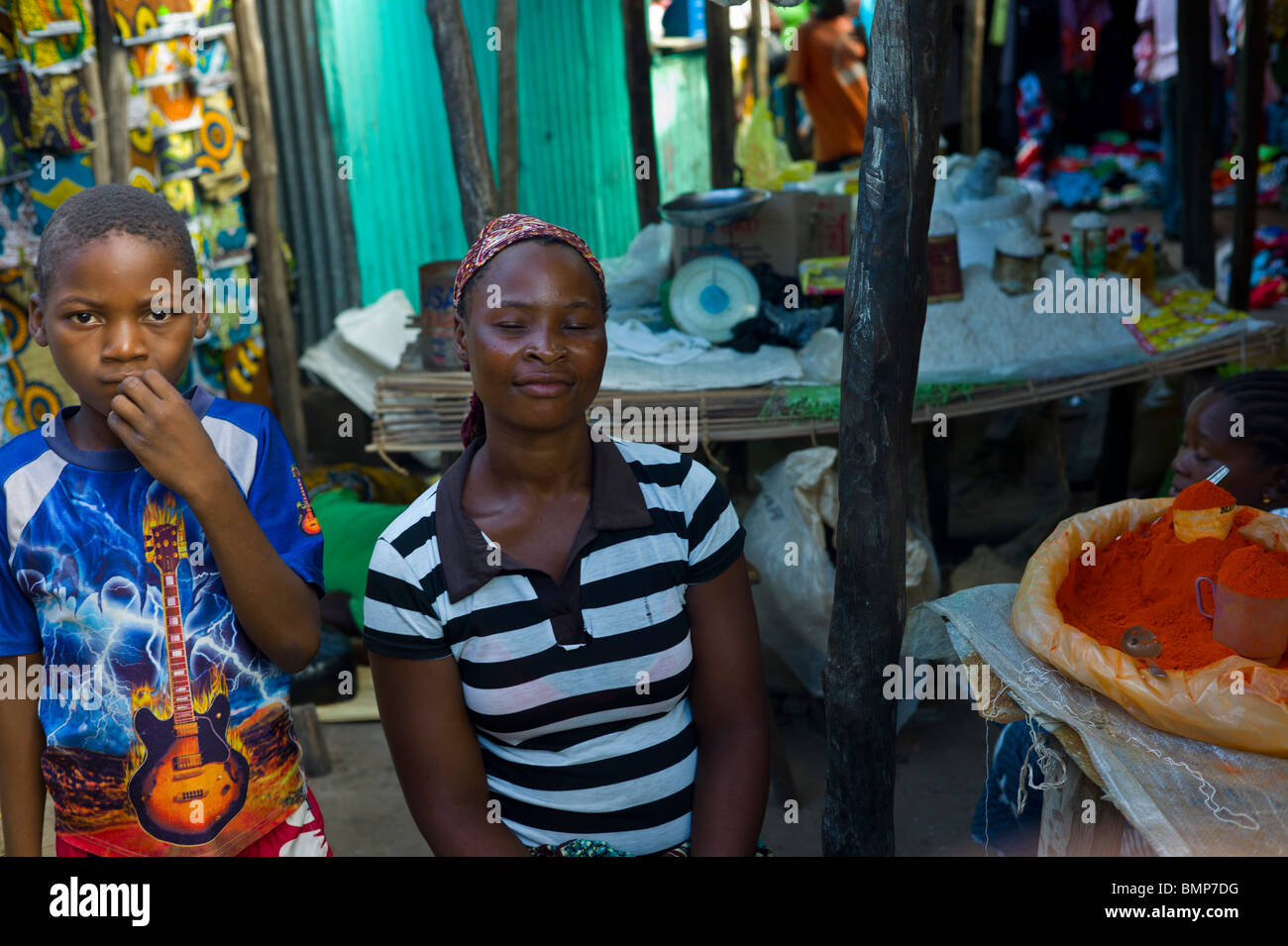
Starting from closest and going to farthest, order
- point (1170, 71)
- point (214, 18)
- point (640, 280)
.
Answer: point (640, 280) → point (214, 18) → point (1170, 71)

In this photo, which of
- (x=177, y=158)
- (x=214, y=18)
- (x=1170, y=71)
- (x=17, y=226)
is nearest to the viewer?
(x=17, y=226)

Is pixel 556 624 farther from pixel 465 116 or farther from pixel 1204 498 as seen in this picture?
pixel 465 116

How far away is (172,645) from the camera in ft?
5.09

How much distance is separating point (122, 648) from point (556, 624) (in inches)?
23.0

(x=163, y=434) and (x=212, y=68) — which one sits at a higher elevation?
(x=212, y=68)

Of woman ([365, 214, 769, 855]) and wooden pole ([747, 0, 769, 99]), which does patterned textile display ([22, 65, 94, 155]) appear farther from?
wooden pole ([747, 0, 769, 99])

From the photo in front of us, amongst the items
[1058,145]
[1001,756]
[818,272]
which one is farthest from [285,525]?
[1058,145]

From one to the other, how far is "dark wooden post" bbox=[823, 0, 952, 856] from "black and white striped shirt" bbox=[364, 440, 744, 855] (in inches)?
30.2

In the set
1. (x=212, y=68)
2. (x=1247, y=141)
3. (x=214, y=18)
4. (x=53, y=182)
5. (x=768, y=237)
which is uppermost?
(x=214, y=18)

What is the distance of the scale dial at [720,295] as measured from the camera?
4.32 m

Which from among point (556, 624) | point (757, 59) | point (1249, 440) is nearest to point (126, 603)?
point (556, 624)

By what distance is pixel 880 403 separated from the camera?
238 centimetres

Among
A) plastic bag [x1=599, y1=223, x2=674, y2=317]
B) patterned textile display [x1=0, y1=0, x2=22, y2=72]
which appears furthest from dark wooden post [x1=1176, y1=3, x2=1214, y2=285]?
patterned textile display [x1=0, y1=0, x2=22, y2=72]
